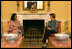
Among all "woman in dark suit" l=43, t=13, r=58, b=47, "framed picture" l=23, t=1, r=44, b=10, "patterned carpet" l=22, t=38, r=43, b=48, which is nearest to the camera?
"patterned carpet" l=22, t=38, r=43, b=48

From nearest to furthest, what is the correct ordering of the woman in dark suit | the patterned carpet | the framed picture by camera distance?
the patterned carpet < the woman in dark suit < the framed picture

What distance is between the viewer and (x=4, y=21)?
15.5ft

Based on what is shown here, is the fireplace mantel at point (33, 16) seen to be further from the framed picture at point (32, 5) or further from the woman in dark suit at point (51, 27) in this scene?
the woman in dark suit at point (51, 27)

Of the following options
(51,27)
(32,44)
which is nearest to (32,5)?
(51,27)

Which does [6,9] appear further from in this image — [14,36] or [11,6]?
[14,36]

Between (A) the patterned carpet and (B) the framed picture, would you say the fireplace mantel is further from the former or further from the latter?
(A) the patterned carpet

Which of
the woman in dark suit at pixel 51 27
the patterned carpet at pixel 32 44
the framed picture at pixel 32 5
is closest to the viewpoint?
the patterned carpet at pixel 32 44

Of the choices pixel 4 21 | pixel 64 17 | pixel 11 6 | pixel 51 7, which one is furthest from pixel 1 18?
pixel 64 17

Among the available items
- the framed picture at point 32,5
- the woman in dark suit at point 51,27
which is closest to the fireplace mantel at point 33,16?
the framed picture at point 32,5

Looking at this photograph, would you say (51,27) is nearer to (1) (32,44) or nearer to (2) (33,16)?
(1) (32,44)

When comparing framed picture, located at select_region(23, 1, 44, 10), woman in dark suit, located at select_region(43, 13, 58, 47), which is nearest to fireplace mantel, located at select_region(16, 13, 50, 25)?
framed picture, located at select_region(23, 1, 44, 10)

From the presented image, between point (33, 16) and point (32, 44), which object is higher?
point (33, 16)

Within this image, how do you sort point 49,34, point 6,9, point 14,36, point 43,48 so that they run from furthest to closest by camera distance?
point 6,9
point 49,34
point 43,48
point 14,36

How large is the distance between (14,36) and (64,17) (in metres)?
3.01
